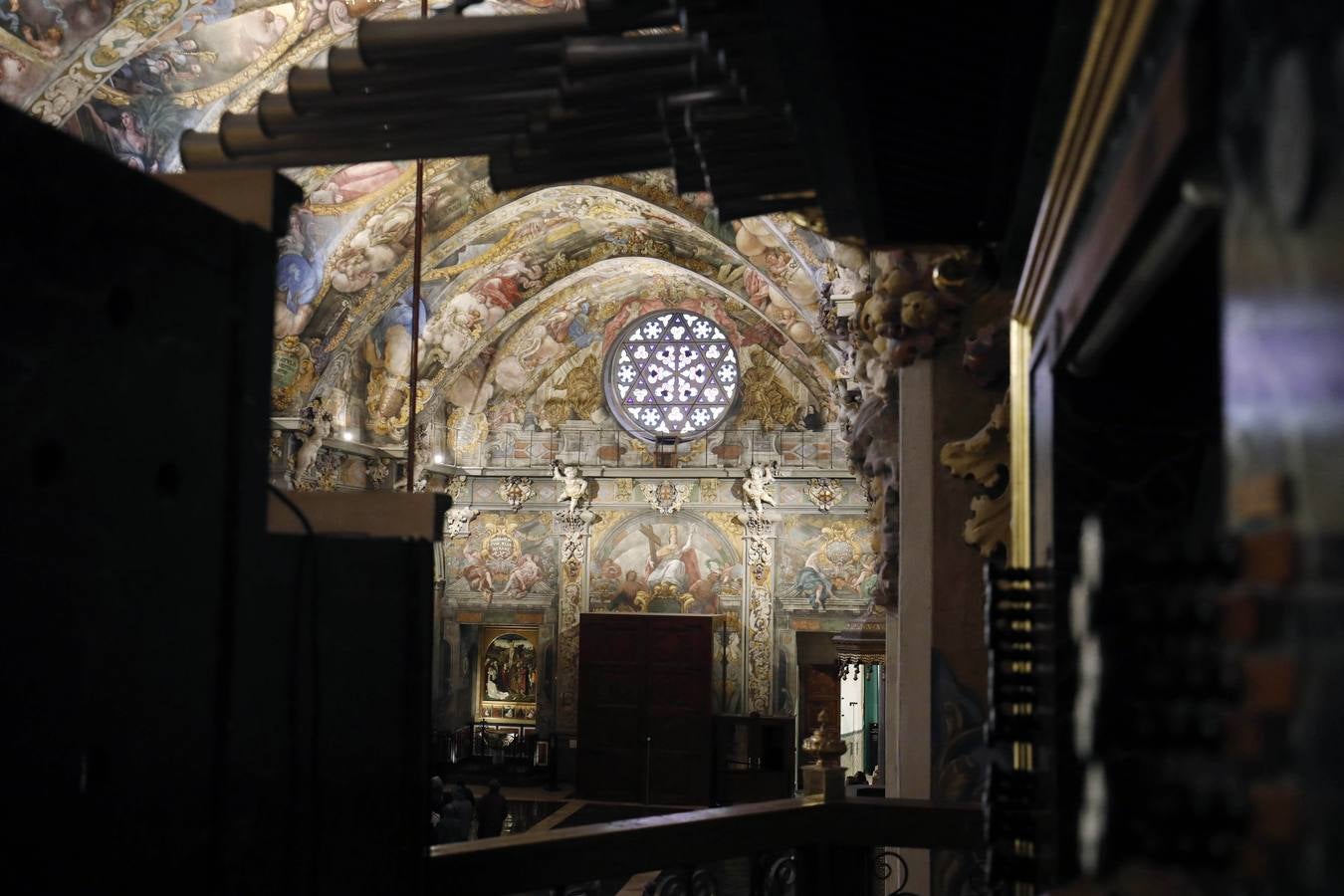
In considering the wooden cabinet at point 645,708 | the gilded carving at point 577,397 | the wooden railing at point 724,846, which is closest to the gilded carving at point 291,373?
the gilded carving at point 577,397

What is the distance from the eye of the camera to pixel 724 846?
181 inches

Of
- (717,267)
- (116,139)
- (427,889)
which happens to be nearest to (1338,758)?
(427,889)

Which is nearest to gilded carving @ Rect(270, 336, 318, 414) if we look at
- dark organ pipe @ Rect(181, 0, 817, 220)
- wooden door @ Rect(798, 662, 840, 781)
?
wooden door @ Rect(798, 662, 840, 781)

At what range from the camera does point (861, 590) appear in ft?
64.4

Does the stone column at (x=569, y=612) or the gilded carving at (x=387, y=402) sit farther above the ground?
the gilded carving at (x=387, y=402)

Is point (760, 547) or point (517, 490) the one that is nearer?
point (760, 547)

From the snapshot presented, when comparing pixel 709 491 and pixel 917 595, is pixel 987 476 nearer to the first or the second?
pixel 917 595

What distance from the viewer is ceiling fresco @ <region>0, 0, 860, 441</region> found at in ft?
36.1

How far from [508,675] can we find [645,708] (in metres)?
2.68

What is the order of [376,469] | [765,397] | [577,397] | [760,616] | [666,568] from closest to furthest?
[376,469] → [760,616] → [666,568] → [765,397] → [577,397]

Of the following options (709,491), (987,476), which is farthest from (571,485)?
(987,476)

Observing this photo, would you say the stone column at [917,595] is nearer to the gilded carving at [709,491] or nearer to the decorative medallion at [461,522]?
the gilded carving at [709,491]

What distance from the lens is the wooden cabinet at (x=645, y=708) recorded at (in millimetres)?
19578

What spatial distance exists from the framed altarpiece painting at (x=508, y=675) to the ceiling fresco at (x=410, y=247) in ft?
11.7
